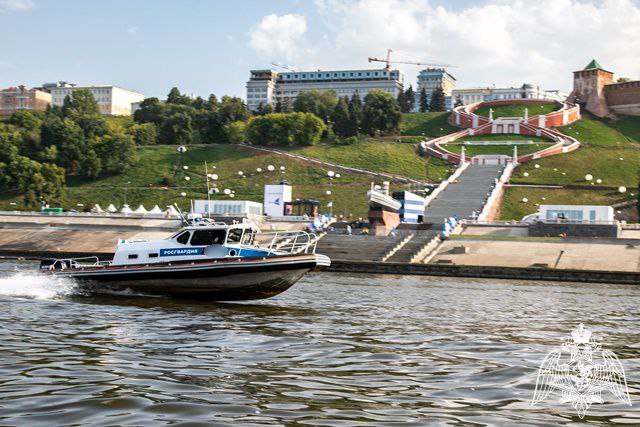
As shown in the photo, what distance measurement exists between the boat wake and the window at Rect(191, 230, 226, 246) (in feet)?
18.4

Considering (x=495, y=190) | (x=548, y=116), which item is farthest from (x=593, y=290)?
(x=548, y=116)

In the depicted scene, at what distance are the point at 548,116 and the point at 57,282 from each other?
12680 cm

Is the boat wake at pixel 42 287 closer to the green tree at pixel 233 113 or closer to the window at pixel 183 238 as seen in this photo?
the window at pixel 183 238

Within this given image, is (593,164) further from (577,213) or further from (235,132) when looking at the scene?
(235,132)

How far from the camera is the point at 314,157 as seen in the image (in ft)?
423

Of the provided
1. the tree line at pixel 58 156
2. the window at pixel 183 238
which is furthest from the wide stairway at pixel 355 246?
the tree line at pixel 58 156

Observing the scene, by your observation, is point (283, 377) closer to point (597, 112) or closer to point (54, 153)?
point (54, 153)

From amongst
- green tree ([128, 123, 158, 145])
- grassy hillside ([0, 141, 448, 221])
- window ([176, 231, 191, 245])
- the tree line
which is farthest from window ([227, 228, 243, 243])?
green tree ([128, 123, 158, 145])

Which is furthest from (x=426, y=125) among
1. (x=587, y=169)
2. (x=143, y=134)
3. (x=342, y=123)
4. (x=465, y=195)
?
(x=465, y=195)

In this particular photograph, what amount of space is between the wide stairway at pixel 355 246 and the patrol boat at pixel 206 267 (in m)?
35.9

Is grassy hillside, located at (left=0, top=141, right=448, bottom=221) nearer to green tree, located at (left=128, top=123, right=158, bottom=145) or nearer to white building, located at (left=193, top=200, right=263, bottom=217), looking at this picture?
green tree, located at (left=128, top=123, right=158, bottom=145)

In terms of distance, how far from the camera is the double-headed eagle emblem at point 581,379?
43.8 ft

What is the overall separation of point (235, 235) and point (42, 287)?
858 cm

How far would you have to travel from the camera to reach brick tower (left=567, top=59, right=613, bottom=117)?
158250mm
